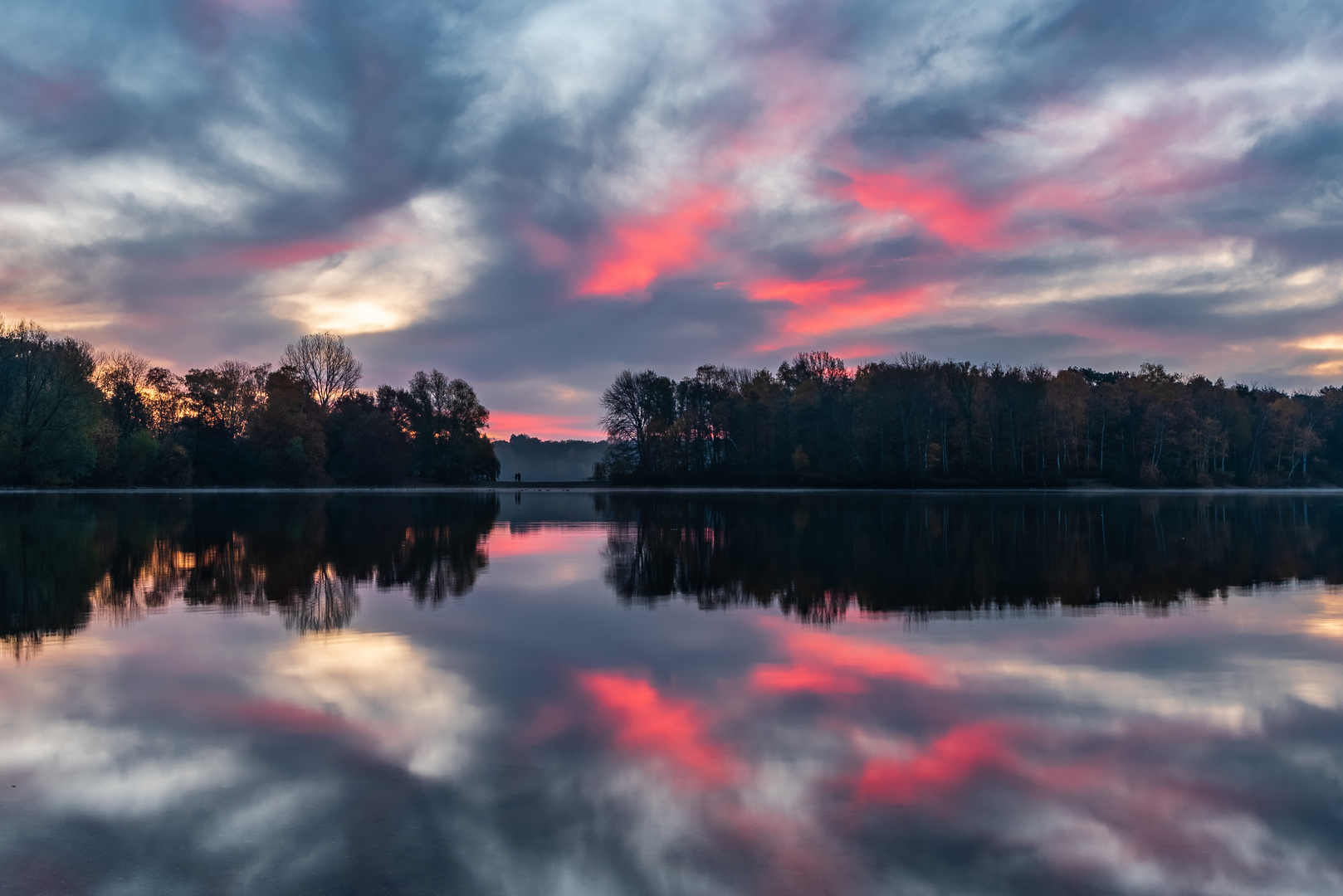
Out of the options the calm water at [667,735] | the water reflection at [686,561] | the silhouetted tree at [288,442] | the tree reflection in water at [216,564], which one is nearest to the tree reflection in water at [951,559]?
the water reflection at [686,561]

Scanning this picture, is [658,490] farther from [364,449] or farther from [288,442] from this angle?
[288,442]

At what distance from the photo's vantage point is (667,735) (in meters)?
8.31

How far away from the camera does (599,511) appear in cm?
5516

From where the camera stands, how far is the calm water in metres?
5.64

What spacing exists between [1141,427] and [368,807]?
128264 mm

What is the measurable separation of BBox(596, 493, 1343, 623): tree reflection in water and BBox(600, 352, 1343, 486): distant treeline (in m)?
60.7

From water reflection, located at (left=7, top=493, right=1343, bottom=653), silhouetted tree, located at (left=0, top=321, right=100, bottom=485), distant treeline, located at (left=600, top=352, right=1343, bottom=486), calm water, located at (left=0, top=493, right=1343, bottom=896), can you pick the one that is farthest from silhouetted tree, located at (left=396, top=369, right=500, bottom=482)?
calm water, located at (left=0, top=493, right=1343, bottom=896)

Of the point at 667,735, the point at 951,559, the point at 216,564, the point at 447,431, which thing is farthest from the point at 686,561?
the point at 447,431

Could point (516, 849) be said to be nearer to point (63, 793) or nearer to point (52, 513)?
point (63, 793)

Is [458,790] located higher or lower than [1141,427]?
lower

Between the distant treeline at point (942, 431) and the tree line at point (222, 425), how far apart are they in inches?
957

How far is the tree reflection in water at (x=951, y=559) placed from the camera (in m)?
17.7

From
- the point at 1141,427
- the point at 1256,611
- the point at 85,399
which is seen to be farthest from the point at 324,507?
the point at 1141,427

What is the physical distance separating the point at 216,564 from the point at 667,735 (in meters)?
18.0
